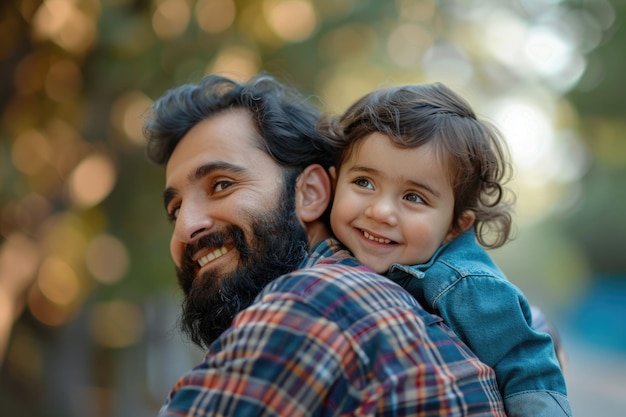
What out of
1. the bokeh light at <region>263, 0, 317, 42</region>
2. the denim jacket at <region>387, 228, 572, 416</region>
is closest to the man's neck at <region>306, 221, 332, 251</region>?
the denim jacket at <region>387, 228, 572, 416</region>

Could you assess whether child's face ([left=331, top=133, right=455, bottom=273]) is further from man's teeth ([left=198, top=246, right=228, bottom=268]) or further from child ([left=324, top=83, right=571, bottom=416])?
man's teeth ([left=198, top=246, right=228, bottom=268])

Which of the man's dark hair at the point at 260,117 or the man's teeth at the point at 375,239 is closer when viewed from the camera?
the man's teeth at the point at 375,239

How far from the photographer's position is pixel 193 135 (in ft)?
8.68

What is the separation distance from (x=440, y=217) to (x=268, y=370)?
2.71 ft

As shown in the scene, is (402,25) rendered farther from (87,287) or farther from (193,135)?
(193,135)

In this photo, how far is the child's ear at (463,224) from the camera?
2.23m

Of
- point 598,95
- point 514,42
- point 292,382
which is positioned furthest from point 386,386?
point 598,95

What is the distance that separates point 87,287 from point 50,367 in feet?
3.13

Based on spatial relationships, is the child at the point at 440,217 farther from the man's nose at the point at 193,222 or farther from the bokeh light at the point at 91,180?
the bokeh light at the point at 91,180

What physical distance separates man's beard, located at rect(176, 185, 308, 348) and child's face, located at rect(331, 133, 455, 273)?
277mm

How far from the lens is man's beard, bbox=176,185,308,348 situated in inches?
89.7

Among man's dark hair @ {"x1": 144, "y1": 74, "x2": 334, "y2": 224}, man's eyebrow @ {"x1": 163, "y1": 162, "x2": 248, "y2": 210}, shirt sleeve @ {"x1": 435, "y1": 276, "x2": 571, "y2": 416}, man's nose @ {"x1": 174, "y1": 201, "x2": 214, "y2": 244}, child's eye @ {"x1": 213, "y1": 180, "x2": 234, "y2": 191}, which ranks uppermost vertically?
man's dark hair @ {"x1": 144, "y1": 74, "x2": 334, "y2": 224}

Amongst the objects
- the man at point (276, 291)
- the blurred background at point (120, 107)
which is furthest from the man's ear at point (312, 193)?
the blurred background at point (120, 107)

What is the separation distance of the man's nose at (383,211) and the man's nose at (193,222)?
1.96 ft
